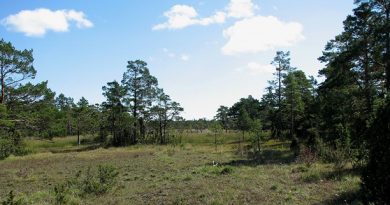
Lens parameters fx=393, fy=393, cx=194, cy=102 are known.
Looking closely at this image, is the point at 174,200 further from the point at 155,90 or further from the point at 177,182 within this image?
the point at 155,90

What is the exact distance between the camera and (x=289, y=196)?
12.0 meters

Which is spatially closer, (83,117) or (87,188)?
(87,188)

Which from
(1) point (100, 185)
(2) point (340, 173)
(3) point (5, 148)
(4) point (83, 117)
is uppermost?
(4) point (83, 117)

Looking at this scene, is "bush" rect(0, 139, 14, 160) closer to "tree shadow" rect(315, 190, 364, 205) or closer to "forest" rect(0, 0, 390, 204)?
"forest" rect(0, 0, 390, 204)

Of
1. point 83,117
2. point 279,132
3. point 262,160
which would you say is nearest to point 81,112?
point 83,117

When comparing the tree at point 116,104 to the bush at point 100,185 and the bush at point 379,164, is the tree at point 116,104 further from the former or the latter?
the bush at point 379,164

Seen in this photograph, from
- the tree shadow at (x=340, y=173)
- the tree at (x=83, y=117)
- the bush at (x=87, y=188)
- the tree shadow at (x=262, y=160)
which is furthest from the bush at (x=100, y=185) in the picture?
the tree at (x=83, y=117)

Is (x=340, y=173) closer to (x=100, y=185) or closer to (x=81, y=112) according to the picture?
(x=100, y=185)

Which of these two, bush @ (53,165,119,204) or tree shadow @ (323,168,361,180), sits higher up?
tree shadow @ (323,168,361,180)

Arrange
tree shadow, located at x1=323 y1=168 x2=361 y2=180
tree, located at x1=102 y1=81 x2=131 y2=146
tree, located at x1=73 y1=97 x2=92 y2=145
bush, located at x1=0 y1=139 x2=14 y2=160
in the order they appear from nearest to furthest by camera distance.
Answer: tree shadow, located at x1=323 y1=168 x2=361 y2=180 < bush, located at x1=0 y1=139 x2=14 y2=160 < tree, located at x1=102 y1=81 x2=131 y2=146 < tree, located at x1=73 y1=97 x2=92 y2=145

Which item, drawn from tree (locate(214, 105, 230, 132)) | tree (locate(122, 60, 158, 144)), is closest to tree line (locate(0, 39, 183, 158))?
tree (locate(122, 60, 158, 144))

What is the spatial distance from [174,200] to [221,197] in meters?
1.51

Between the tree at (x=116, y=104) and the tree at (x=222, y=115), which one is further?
the tree at (x=222, y=115)

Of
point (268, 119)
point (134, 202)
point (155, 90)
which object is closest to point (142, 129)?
point (155, 90)
